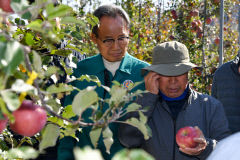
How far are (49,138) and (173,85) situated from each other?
96 cm

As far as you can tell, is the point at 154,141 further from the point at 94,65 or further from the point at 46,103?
the point at 46,103

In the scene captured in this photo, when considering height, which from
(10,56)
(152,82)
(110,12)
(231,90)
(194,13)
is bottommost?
(231,90)

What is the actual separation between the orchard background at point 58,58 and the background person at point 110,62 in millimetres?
80

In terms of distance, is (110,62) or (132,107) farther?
(110,62)

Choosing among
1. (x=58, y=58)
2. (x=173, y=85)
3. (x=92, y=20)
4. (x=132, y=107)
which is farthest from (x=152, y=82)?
(x=132, y=107)

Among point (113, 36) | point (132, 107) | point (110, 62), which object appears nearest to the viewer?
point (132, 107)

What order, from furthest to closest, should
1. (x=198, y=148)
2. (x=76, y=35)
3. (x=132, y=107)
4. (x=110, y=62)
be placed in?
(x=110, y=62)
(x=198, y=148)
(x=76, y=35)
(x=132, y=107)

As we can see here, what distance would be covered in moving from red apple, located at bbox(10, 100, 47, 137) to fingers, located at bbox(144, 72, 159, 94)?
3.18ft

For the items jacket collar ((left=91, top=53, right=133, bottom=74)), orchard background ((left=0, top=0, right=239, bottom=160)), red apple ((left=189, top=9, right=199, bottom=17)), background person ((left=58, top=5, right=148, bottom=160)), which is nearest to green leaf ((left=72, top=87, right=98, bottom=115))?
orchard background ((left=0, top=0, right=239, bottom=160))

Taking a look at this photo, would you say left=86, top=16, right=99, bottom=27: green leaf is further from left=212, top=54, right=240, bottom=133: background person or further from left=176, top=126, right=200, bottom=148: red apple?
left=212, top=54, right=240, bottom=133: background person

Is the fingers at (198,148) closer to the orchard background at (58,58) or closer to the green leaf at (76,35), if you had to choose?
the orchard background at (58,58)

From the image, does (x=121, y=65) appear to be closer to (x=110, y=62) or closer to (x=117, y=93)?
(x=110, y=62)

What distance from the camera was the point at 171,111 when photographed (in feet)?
5.54

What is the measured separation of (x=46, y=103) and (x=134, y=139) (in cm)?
89
